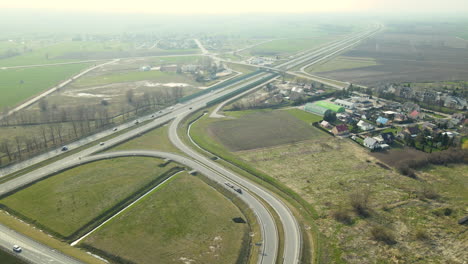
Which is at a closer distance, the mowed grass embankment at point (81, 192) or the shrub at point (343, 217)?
the mowed grass embankment at point (81, 192)

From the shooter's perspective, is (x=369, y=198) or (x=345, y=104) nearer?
(x=369, y=198)

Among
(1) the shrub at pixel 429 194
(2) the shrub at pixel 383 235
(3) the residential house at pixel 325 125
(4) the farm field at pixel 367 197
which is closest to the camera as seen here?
(4) the farm field at pixel 367 197

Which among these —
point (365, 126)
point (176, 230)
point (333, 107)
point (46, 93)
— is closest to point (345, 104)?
point (333, 107)

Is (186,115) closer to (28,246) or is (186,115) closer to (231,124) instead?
(231,124)

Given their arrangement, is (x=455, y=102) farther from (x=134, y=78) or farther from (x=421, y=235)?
(x=134, y=78)

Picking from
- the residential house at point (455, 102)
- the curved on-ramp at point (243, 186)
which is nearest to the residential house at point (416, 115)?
the residential house at point (455, 102)

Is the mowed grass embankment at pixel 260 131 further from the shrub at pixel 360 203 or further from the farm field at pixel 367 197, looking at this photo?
the shrub at pixel 360 203
